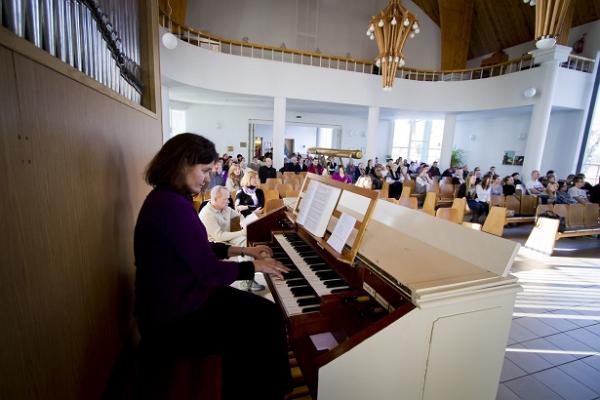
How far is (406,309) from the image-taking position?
3.96 feet

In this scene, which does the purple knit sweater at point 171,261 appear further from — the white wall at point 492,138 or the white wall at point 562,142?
the white wall at point 492,138

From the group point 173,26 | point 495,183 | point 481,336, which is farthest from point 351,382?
point 173,26

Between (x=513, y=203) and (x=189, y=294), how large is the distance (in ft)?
24.2

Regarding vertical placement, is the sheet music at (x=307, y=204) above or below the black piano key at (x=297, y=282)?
above

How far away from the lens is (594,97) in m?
9.20

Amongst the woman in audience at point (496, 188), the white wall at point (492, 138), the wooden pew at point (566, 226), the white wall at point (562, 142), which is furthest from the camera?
the white wall at point (492, 138)

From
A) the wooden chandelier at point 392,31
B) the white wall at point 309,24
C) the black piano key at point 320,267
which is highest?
the white wall at point 309,24

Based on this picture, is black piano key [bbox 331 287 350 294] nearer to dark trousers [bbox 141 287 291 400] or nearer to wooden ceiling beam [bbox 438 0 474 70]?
dark trousers [bbox 141 287 291 400]

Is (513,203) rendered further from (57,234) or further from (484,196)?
(57,234)

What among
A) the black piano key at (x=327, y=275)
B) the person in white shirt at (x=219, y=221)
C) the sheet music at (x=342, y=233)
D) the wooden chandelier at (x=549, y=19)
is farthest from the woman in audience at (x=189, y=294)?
the wooden chandelier at (x=549, y=19)

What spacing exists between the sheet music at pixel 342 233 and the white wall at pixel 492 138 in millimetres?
13026

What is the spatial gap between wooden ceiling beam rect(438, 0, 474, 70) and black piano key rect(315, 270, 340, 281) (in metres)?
13.3

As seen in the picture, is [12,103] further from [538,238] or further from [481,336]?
[538,238]

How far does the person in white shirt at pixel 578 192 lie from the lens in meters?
6.37
